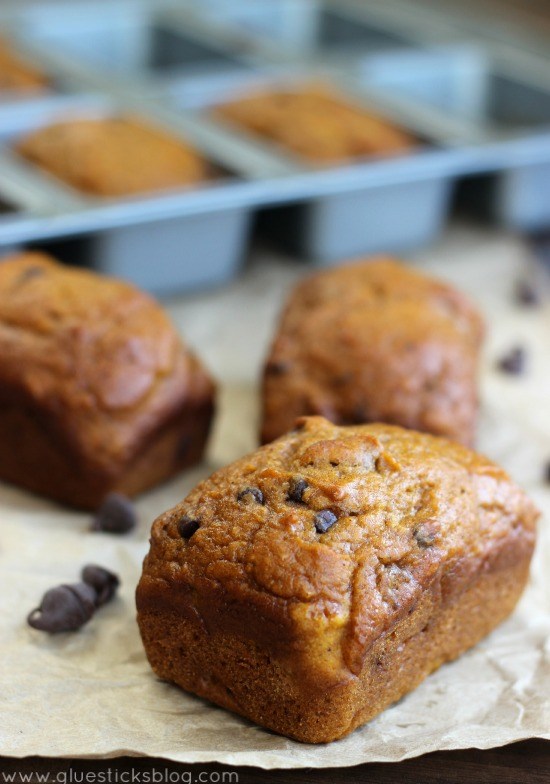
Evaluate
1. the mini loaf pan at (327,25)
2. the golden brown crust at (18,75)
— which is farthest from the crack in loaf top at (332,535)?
the mini loaf pan at (327,25)

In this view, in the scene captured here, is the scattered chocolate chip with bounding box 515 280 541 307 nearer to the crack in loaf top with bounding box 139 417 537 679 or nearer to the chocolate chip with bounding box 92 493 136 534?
the crack in loaf top with bounding box 139 417 537 679

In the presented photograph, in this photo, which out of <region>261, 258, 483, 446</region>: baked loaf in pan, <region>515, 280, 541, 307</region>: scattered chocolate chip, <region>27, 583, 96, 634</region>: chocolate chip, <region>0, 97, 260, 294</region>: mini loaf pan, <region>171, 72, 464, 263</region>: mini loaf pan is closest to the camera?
<region>27, 583, 96, 634</region>: chocolate chip

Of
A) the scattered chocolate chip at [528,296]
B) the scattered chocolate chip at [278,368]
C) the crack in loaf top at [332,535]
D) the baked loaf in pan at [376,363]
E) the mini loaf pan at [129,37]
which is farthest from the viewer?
the mini loaf pan at [129,37]

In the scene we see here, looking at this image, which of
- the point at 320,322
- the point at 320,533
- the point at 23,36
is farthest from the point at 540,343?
the point at 23,36

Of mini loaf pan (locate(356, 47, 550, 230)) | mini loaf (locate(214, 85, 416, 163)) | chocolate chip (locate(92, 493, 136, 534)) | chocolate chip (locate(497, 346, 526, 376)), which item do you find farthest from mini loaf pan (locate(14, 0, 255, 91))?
chocolate chip (locate(92, 493, 136, 534))

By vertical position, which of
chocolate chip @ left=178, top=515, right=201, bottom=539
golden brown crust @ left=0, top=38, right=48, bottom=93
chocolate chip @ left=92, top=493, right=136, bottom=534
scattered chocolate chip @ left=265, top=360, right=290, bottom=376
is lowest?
chocolate chip @ left=92, top=493, right=136, bottom=534

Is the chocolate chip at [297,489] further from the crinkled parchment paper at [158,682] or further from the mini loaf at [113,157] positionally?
the mini loaf at [113,157]
